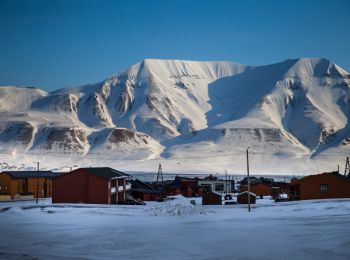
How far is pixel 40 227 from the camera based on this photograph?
34219mm

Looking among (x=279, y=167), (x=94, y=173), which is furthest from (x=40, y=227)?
(x=279, y=167)

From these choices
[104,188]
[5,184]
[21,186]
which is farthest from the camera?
[21,186]

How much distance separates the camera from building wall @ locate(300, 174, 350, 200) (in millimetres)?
60500

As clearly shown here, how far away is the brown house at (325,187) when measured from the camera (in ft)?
199

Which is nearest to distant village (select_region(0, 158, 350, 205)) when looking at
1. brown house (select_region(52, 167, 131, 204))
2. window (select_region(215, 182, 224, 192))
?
brown house (select_region(52, 167, 131, 204))

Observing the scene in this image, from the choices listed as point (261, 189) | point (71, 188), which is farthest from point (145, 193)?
point (261, 189)

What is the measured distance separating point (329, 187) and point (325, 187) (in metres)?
0.44

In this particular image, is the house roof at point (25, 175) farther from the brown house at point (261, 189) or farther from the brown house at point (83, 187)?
the brown house at point (261, 189)

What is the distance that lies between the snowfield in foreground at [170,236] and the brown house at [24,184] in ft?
87.5

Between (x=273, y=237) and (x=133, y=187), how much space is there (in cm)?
5370

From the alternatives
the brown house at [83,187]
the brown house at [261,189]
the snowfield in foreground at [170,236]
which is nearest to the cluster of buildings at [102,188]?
the brown house at [83,187]

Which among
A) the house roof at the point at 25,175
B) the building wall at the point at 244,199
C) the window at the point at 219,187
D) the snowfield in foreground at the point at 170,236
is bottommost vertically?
the snowfield in foreground at the point at 170,236

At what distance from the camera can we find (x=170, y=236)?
1155 inches

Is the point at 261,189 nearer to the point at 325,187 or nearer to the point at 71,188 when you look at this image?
the point at 325,187
